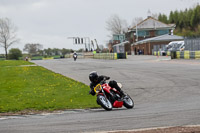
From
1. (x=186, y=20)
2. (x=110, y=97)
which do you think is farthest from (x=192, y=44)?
(x=186, y=20)

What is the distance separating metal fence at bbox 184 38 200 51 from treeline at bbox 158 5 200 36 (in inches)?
2159

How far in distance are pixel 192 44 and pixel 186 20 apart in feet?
250

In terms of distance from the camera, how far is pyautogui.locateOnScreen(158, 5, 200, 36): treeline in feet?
382

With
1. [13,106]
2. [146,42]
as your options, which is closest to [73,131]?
[13,106]

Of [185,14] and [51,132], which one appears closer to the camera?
[51,132]

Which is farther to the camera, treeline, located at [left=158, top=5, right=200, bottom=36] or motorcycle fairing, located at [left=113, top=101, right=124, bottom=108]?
treeline, located at [left=158, top=5, right=200, bottom=36]

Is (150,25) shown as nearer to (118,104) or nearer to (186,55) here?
(186,55)

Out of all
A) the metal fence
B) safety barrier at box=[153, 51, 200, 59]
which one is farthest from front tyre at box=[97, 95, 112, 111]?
the metal fence

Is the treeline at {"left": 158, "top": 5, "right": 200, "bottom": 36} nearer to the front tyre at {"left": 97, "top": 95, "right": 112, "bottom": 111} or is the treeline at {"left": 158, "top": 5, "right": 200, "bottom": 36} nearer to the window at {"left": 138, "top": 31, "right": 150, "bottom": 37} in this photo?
the window at {"left": 138, "top": 31, "right": 150, "bottom": 37}

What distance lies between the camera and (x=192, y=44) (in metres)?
51.7

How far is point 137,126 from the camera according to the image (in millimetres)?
7770

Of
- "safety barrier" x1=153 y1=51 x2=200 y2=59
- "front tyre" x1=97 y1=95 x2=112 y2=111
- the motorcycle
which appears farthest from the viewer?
"safety barrier" x1=153 y1=51 x2=200 y2=59

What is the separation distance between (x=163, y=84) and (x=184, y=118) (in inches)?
406

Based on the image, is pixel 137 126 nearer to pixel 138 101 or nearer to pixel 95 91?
pixel 95 91
